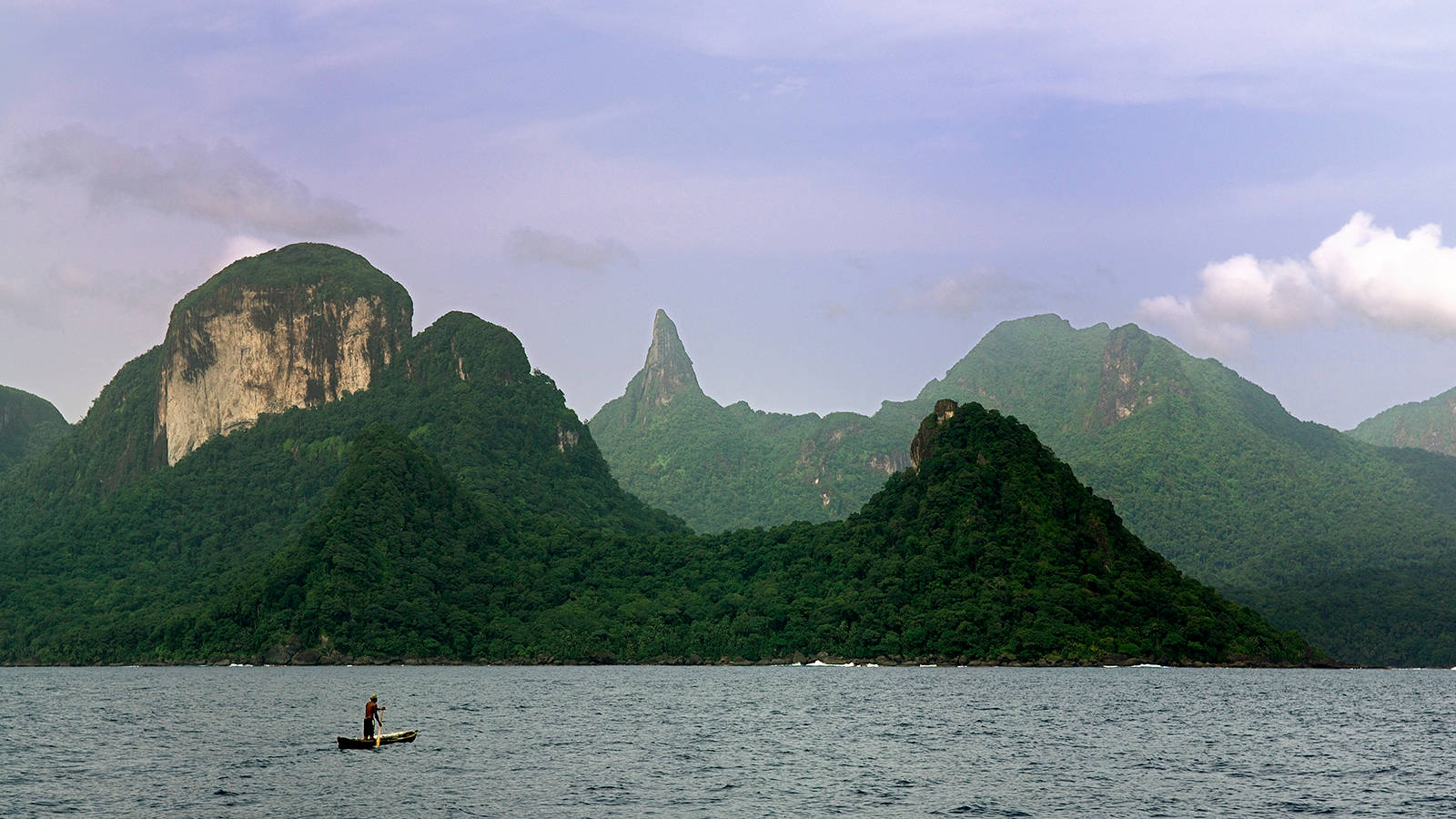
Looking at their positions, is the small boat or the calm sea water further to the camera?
the small boat

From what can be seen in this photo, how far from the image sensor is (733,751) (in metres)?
82.8

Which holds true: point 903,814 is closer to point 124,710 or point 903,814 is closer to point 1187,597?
point 124,710

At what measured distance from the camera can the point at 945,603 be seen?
196 meters

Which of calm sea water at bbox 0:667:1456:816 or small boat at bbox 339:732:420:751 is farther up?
small boat at bbox 339:732:420:751

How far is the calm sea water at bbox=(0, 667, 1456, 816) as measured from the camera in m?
60.8

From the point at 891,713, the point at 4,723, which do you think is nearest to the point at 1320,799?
the point at 891,713

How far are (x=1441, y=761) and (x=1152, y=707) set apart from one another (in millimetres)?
39750

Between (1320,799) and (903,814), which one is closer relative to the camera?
(903,814)

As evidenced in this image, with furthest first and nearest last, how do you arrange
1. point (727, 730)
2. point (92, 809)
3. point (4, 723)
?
point (4, 723)
point (727, 730)
point (92, 809)

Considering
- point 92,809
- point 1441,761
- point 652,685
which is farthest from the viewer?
point 652,685

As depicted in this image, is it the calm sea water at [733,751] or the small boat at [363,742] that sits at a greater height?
the small boat at [363,742]

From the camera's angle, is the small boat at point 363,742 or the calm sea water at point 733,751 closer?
the calm sea water at point 733,751

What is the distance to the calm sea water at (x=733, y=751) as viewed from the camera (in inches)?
2392

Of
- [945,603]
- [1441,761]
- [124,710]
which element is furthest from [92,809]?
[945,603]
